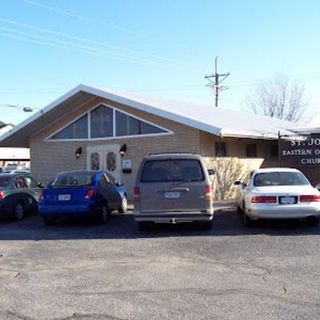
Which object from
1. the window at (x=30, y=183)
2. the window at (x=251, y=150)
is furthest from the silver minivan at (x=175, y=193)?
the window at (x=251, y=150)

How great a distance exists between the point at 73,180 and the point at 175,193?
3.76 meters

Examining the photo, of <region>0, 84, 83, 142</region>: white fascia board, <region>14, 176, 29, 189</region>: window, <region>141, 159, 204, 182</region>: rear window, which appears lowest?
<region>14, 176, 29, 189</region>: window

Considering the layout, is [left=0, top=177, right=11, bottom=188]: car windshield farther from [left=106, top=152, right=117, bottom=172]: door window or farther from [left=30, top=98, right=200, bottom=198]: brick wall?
[left=106, top=152, right=117, bottom=172]: door window

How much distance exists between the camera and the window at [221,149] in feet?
69.2

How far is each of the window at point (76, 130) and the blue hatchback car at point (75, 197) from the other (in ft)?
26.5

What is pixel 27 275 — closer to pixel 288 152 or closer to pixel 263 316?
pixel 263 316

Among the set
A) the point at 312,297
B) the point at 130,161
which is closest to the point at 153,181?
the point at 312,297

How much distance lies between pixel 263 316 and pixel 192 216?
6.18 metres

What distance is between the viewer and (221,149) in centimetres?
2144

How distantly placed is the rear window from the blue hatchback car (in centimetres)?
244

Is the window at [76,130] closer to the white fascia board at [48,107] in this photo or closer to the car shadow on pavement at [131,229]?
the white fascia board at [48,107]

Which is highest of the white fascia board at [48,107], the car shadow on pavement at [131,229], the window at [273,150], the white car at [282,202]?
the white fascia board at [48,107]

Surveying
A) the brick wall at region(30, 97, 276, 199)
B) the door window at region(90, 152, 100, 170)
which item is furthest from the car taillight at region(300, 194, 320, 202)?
the door window at region(90, 152, 100, 170)

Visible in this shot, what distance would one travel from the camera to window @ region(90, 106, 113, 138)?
73.0ft
